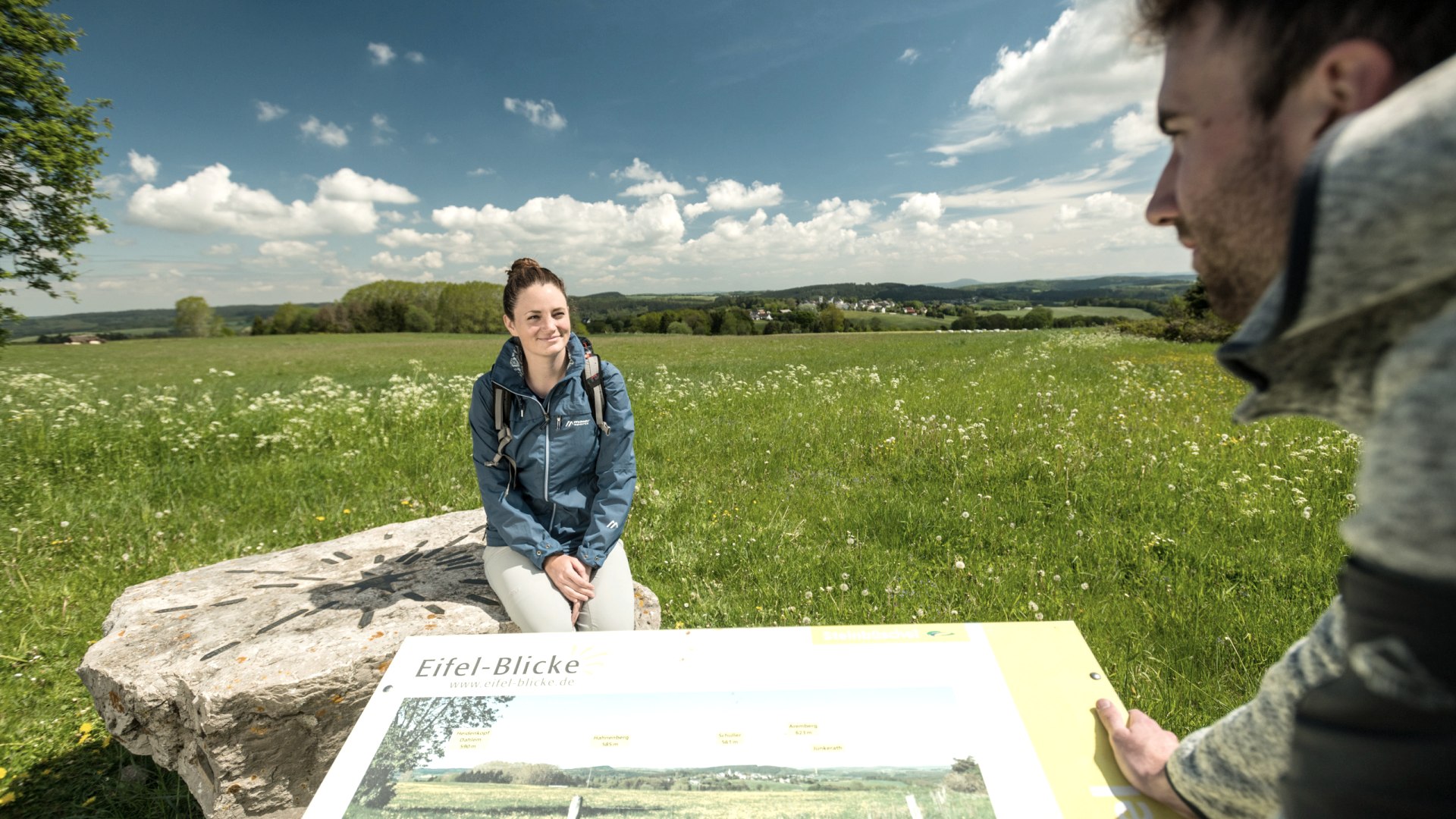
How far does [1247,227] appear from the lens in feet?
3.54

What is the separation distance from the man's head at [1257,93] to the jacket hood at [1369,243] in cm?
17

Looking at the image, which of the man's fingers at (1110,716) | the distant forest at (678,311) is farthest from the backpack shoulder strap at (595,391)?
the distant forest at (678,311)

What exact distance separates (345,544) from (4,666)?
249cm

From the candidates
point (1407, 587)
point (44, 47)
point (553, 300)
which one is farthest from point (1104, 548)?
point (44, 47)

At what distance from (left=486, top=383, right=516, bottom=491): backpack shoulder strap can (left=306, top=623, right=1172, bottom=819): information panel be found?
172cm

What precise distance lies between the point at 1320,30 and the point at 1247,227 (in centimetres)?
28

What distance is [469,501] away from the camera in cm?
723

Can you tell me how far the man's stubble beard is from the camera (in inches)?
39.9

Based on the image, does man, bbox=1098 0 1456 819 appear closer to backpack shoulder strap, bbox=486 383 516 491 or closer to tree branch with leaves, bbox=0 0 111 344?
backpack shoulder strap, bbox=486 383 516 491

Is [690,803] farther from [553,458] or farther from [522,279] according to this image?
[522,279]

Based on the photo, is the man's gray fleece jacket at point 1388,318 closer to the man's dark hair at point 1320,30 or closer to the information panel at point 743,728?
the man's dark hair at point 1320,30

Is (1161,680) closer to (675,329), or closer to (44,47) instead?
(44,47)

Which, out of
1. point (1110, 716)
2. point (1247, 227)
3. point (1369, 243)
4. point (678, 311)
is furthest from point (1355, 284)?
point (678, 311)

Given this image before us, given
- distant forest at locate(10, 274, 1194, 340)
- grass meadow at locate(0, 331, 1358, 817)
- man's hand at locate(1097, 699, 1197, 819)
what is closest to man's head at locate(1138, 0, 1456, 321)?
man's hand at locate(1097, 699, 1197, 819)
